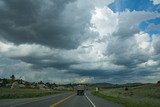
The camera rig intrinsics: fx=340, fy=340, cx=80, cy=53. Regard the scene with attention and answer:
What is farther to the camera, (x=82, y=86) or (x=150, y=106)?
(x=82, y=86)

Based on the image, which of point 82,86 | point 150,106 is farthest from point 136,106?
point 82,86

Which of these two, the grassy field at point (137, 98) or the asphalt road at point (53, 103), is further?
the grassy field at point (137, 98)

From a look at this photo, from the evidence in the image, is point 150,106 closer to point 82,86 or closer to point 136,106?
point 136,106

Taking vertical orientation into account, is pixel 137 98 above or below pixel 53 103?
above

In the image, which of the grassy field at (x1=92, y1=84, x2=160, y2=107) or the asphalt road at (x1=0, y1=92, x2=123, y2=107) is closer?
the asphalt road at (x1=0, y1=92, x2=123, y2=107)

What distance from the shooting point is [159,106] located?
94.7ft

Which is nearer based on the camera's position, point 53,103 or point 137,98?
point 53,103

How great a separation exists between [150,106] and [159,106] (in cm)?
91

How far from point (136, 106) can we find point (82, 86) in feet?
209

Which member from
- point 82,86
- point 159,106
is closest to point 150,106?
point 159,106

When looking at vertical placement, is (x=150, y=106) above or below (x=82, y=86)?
below

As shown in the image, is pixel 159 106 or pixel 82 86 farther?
pixel 82 86

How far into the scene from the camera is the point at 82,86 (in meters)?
94.1
